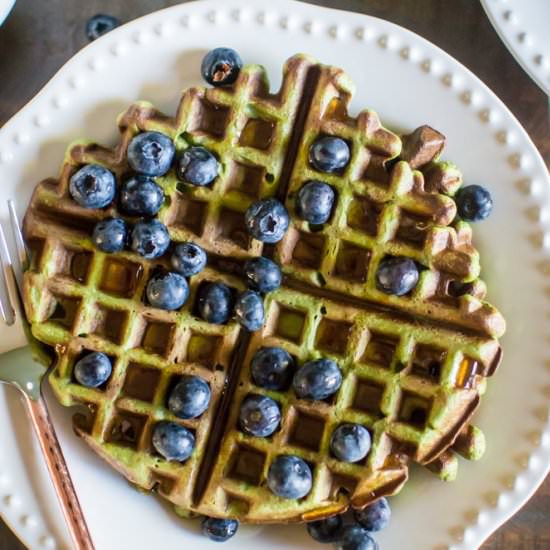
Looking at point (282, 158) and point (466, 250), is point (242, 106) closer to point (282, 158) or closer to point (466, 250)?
point (282, 158)

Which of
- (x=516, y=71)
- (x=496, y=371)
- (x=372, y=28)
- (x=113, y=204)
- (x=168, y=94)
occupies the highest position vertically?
(x=516, y=71)

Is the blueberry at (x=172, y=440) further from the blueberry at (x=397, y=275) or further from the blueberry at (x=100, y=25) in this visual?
the blueberry at (x=100, y=25)

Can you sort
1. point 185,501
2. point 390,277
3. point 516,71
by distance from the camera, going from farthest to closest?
point 516,71 < point 185,501 < point 390,277

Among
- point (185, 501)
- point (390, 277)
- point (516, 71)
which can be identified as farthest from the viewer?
point (516, 71)

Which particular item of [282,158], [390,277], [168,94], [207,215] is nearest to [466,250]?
[390,277]

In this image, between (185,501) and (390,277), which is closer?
(390,277)

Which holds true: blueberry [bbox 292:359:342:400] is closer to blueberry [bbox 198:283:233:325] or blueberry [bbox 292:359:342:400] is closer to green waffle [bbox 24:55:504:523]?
green waffle [bbox 24:55:504:523]
